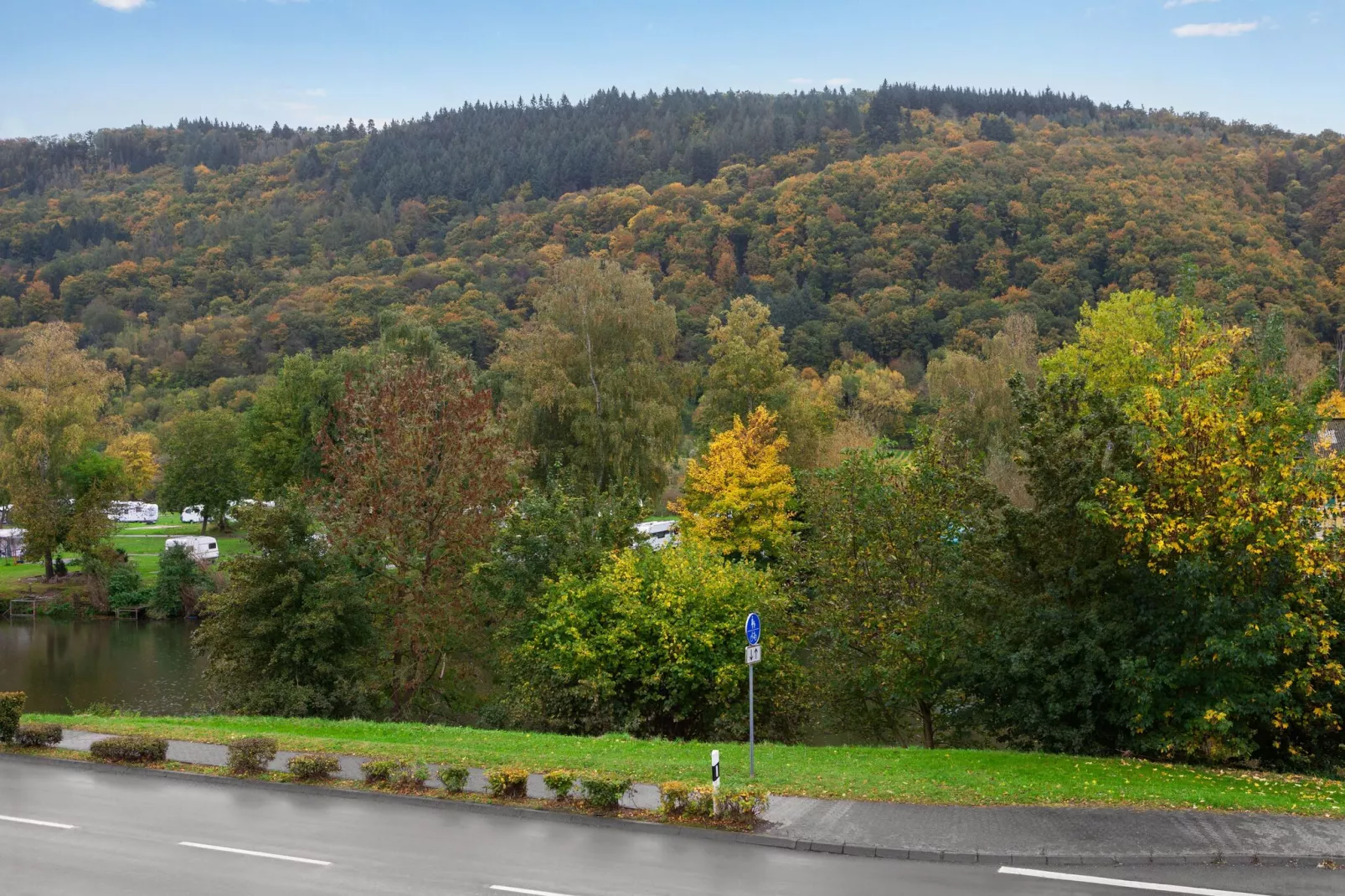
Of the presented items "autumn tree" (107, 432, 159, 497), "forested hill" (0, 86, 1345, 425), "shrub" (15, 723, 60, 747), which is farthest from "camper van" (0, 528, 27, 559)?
"shrub" (15, 723, 60, 747)

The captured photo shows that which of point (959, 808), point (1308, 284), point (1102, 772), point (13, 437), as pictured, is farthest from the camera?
point (1308, 284)

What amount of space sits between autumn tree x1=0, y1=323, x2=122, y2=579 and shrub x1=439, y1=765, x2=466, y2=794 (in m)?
49.3

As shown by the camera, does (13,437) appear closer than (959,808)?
No

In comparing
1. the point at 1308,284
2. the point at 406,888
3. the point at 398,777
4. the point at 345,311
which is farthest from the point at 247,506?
the point at 345,311

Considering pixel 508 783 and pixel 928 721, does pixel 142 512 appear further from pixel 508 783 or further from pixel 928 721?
pixel 508 783

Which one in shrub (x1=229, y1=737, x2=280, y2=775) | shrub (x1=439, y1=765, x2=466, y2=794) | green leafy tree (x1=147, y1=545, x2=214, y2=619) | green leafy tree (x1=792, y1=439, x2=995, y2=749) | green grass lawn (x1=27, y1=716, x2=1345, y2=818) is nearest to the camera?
green grass lawn (x1=27, y1=716, x2=1345, y2=818)

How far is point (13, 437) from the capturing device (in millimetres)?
55875

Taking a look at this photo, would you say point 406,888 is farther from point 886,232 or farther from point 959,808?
point 886,232

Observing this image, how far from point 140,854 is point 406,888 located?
3.80m

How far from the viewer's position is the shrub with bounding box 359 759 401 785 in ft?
53.0

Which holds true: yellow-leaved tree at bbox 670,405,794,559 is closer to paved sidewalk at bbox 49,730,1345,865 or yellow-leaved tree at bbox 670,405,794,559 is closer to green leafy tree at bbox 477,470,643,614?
green leafy tree at bbox 477,470,643,614

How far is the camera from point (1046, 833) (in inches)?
524

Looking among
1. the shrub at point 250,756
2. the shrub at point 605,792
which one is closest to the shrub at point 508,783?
the shrub at point 605,792

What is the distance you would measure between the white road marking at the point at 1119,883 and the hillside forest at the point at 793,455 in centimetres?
539
